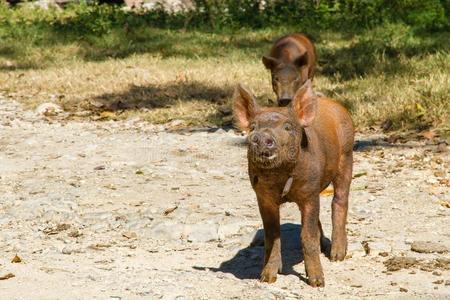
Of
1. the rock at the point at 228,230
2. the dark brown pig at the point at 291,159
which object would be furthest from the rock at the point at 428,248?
the rock at the point at 228,230

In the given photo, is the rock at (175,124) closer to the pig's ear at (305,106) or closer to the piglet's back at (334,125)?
the piglet's back at (334,125)

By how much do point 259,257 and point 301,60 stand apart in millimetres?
5442

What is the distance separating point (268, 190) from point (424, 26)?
12.0 meters

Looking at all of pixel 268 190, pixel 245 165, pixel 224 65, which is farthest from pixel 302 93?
pixel 224 65

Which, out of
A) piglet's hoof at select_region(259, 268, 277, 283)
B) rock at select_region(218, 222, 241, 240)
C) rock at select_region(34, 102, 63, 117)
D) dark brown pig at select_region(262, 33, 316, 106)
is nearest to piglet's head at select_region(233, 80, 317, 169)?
piglet's hoof at select_region(259, 268, 277, 283)

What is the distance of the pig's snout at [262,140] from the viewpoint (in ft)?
16.9

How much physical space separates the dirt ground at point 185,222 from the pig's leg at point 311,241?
9 centimetres

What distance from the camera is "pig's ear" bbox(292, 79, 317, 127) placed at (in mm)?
5629

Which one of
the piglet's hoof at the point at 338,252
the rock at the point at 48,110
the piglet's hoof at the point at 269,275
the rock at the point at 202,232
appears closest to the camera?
the piglet's hoof at the point at 269,275

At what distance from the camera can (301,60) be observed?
38.0 ft

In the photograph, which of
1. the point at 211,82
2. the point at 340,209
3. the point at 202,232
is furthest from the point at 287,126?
the point at 211,82

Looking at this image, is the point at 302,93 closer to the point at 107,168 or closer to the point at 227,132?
the point at 107,168

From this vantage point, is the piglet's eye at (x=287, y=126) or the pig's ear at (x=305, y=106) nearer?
the piglet's eye at (x=287, y=126)

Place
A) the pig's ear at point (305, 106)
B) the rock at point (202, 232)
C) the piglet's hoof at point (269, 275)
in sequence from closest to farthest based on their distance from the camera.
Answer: the pig's ear at point (305, 106)
the piglet's hoof at point (269, 275)
the rock at point (202, 232)
